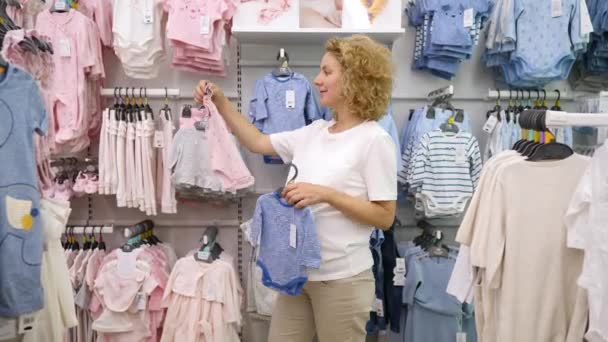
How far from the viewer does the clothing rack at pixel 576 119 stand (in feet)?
4.24

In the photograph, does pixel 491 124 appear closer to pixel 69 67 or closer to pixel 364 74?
pixel 364 74

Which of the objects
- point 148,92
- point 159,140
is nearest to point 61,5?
point 148,92

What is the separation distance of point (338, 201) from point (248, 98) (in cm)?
159

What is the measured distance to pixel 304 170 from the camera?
1.61m

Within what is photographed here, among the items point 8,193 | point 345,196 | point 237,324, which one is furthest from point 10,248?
point 237,324

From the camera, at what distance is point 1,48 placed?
133 centimetres

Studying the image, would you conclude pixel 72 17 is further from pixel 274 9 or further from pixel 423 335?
pixel 423 335

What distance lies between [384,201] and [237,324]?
1.40 metres

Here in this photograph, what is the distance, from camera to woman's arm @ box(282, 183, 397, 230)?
1469mm

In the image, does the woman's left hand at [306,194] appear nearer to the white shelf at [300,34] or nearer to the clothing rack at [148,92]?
the white shelf at [300,34]

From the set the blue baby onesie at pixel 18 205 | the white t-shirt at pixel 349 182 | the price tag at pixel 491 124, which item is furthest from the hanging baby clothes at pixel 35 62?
the price tag at pixel 491 124

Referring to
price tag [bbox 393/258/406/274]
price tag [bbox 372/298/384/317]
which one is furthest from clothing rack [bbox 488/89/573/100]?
price tag [bbox 372/298/384/317]

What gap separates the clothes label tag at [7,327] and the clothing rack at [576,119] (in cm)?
163

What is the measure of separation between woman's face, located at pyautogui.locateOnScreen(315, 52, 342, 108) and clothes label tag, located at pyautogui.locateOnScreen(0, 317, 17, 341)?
1.16 meters
